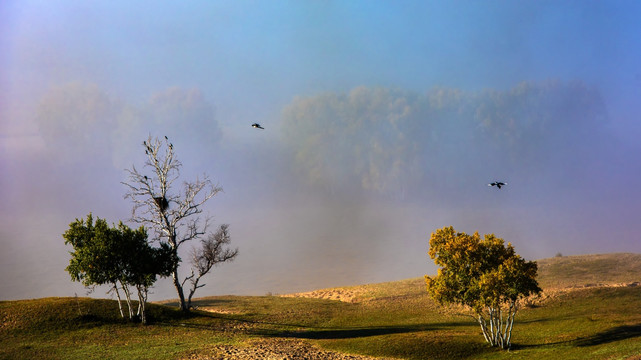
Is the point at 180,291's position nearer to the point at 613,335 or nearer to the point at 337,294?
the point at 337,294

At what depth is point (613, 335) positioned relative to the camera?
33.6 m

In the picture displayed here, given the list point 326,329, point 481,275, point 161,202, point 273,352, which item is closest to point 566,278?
point 326,329

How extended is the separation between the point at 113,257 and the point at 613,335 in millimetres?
41975

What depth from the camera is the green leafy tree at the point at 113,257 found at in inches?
1635

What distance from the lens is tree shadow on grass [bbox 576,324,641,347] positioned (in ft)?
106

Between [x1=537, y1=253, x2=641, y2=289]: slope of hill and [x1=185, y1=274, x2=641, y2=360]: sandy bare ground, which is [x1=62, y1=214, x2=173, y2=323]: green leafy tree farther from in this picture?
[x1=537, y1=253, x2=641, y2=289]: slope of hill

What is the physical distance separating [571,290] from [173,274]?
1874 inches

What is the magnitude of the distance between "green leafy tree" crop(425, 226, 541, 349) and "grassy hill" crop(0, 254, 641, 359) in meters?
3.75

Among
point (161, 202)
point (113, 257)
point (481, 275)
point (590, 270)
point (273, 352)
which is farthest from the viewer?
point (590, 270)

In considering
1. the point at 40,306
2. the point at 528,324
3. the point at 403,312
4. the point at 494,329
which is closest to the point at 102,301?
the point at 40,306

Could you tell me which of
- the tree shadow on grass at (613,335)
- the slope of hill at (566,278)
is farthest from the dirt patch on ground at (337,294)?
the tree shadow on grass at (613,335)

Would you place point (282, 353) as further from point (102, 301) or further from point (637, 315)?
point (637, 315)

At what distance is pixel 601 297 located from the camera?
51500 mm

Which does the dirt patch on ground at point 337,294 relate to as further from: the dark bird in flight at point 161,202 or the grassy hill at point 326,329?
the dark bird in flight at point 161,202
